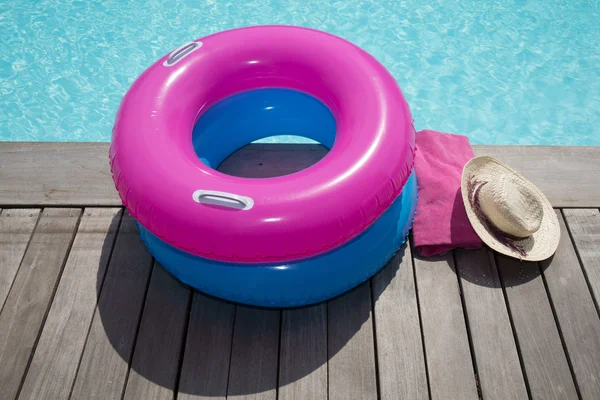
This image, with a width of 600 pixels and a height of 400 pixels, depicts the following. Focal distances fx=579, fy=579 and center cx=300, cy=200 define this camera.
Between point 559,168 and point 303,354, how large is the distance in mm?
1348

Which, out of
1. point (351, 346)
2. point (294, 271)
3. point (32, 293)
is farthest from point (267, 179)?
point (32, 293)

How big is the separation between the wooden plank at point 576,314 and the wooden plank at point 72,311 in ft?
5.30

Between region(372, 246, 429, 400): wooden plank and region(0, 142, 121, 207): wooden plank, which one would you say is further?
region(0, 142, 121, 207): wooden plank

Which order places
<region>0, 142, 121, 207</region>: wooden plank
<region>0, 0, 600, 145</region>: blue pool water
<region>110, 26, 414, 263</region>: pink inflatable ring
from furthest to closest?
<region>0, 0, 600, 145</region>: blue pool water
<region>0, 142, 121, 207</region>: wooden plank
<region>110, 26, 414, 263</region>: pink inflatable ring

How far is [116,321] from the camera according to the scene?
1.97 meters

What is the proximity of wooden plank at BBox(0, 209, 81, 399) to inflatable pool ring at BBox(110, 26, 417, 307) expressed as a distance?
404mm

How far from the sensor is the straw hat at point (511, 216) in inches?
81.0

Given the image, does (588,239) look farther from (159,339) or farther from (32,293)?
(32,293)

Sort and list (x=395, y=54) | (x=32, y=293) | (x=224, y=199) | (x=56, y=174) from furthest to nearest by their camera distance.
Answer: (x=395, y=54) < (x=56, y=174) < (x=32, y=293) < (x=224, y=199)

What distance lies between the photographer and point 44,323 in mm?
1971

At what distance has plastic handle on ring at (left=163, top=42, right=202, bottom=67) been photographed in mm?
2098

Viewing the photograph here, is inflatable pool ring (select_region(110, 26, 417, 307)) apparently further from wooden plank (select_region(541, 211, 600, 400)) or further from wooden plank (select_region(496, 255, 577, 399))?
wooden plank (select_region(541, 211, 600, 400))

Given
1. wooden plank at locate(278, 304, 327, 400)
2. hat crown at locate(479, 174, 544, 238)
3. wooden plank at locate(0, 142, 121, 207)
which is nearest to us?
wooden plank at locate(278, 304, 327, 400)

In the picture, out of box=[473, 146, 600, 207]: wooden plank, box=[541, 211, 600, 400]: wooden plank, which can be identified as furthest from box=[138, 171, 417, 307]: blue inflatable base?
box=[473, 146, 600, 207]: wooden plank
